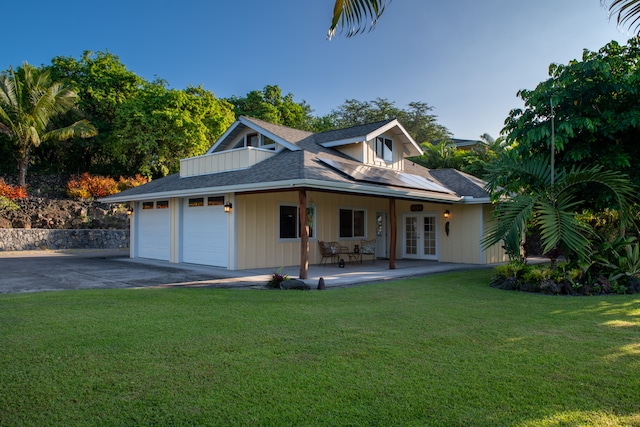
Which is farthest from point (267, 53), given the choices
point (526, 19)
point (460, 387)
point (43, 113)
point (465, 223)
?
point (460, 387)

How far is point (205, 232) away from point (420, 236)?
8566mm

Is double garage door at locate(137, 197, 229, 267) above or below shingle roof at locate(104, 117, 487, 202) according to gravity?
below

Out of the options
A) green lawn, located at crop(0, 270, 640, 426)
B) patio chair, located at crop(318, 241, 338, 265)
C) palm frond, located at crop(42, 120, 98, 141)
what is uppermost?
palm frond, located at crop(42, 120, 98, 141)

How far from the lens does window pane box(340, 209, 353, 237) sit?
16000 millimetres

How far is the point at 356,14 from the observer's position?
366 cm

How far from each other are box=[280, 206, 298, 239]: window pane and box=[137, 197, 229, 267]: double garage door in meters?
1.92

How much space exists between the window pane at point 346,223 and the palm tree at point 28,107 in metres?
16.8

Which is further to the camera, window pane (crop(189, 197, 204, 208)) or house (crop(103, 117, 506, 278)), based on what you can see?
window pane (crop(189, 197, 204, 208))

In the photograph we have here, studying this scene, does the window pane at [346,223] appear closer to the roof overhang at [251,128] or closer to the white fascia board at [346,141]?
the white fascia board at [346,141]

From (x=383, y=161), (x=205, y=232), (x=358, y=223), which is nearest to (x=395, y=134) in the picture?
(x=383, y=161)

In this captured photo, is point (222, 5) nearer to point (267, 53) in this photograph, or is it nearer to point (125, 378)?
point (267, 53)

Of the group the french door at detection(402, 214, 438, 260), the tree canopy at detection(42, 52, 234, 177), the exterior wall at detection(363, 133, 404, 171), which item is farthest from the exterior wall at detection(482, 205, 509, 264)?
the tree canopy at detection(42, 52, 234, 177)

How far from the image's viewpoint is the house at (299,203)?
41.3ft

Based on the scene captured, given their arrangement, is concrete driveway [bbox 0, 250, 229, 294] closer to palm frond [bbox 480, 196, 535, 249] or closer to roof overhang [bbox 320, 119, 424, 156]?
roof overhang [bbox 320, 119, 424, 156]
